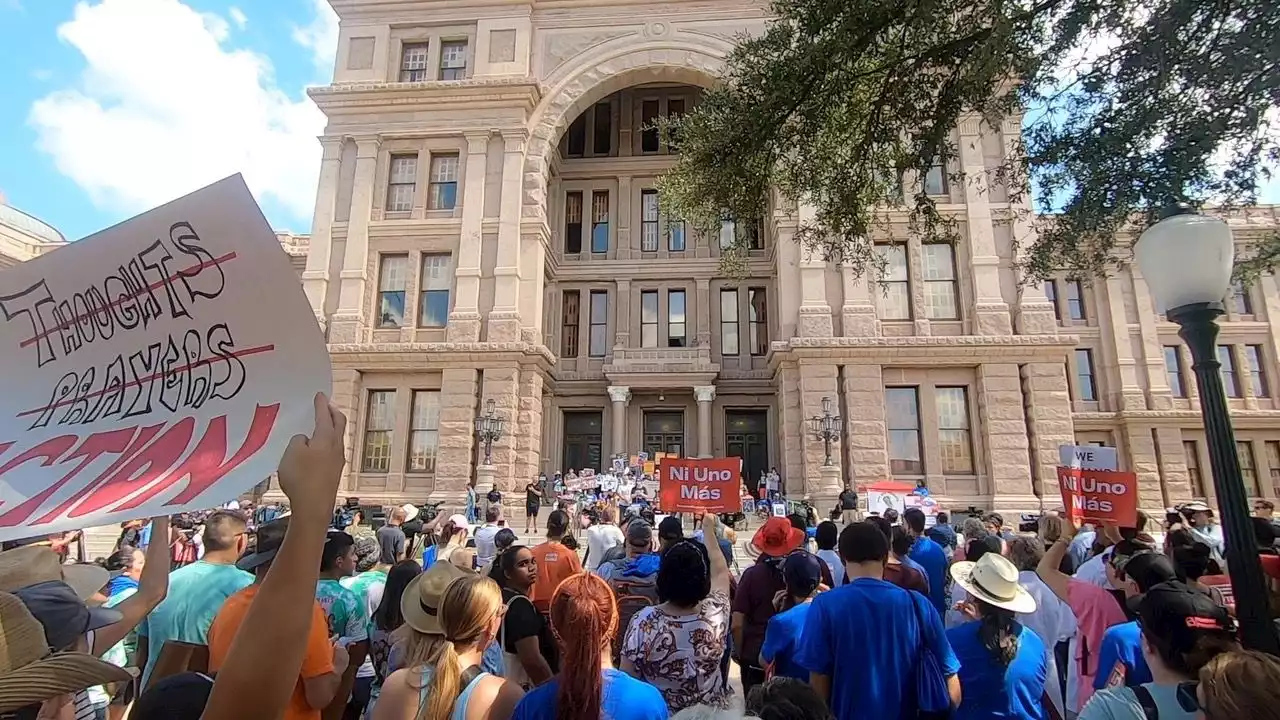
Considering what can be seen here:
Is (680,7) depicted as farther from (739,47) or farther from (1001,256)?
(739,47)

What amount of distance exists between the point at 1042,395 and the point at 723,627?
786 inches

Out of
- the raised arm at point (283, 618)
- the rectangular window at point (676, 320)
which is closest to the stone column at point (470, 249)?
the rectangular window at point (676, 320)

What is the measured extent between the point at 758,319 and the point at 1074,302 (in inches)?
684

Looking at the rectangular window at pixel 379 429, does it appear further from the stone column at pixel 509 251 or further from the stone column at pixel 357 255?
the stone column at pixel 509 251

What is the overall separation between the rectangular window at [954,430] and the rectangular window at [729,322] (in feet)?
25.8

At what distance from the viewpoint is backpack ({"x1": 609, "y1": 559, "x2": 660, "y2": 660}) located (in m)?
4.43

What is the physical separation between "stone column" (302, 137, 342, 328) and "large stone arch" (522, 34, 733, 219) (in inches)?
263

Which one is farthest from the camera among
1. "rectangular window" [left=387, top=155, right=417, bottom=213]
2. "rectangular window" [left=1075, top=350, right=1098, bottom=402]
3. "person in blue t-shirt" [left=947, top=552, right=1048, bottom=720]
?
"rectangular window" [left=1075, top=350, right=1098, bottom=402]

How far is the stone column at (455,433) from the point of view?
2042 centimetres

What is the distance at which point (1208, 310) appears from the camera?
3807 millimetres

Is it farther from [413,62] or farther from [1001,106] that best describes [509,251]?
[1001,106]

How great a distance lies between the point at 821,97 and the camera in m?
8.60

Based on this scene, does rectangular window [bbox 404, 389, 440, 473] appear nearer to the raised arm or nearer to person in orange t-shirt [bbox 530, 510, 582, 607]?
person in orange t-shirt [bbox 530, 510, 582, 607]

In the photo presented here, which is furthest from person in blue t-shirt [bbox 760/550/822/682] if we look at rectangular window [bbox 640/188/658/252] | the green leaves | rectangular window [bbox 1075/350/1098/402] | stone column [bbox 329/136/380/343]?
rectangular window [bbox 1075/350/1098/402]
